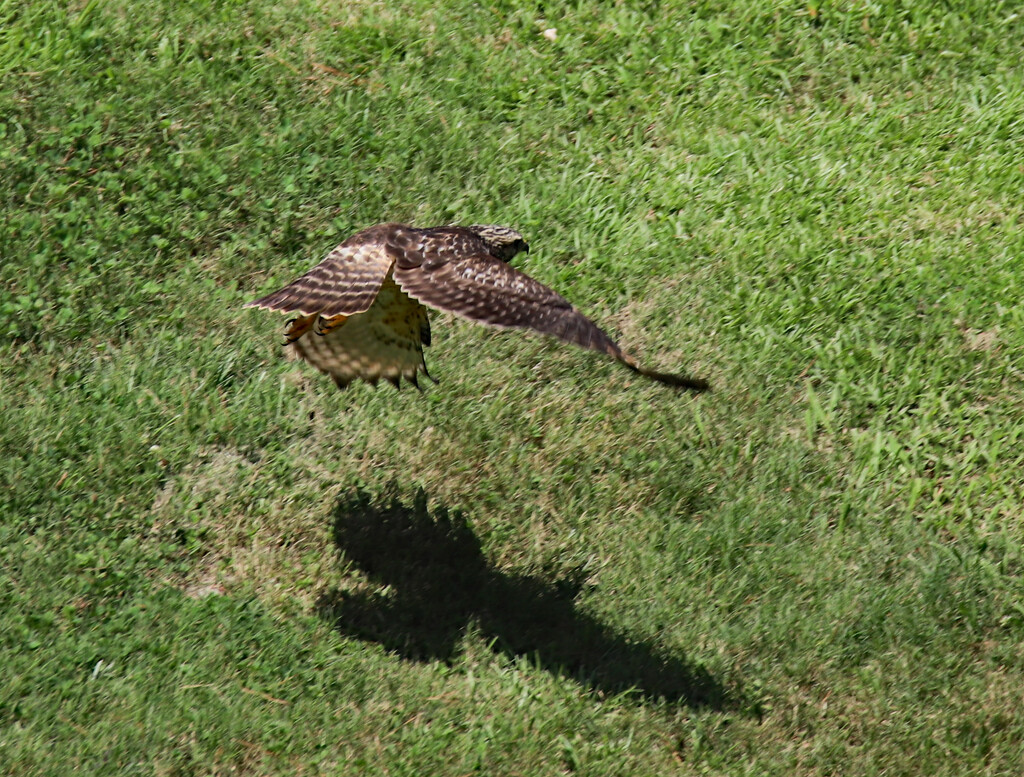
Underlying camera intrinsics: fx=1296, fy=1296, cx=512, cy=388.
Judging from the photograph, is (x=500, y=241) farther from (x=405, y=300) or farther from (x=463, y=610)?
(x=463, y=610)

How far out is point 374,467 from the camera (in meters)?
6.81

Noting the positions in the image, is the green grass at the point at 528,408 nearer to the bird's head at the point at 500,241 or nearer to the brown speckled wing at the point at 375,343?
the brown speckled wing at the point at 375,343

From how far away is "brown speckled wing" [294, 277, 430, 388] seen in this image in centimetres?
647

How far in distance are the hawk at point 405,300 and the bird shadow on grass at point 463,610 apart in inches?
29.4

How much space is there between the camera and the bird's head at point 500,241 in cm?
667

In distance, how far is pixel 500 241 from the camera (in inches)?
265

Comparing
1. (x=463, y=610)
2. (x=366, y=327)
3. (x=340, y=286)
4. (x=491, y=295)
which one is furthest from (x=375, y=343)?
(x=463, y=610)

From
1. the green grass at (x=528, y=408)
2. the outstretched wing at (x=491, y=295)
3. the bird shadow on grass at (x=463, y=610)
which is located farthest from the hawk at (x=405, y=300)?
the bird shadow on grass at (x=463, y=610)

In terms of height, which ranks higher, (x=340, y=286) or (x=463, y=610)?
(x=340, y=286)

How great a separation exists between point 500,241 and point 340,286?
1082 mm

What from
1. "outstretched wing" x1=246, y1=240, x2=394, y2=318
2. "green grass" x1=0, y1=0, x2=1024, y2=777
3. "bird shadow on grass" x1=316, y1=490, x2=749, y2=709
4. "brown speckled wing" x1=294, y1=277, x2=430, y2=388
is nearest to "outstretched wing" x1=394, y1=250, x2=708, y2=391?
"outstretched wing" x1=246, y1=240, x2=394, y2=318

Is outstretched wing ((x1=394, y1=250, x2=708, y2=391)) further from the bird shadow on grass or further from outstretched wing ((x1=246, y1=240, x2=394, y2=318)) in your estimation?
the bird shadow on grass

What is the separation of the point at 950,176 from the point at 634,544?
11.3ft

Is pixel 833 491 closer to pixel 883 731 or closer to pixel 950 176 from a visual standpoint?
pixel 883 731
